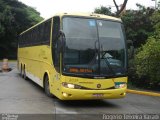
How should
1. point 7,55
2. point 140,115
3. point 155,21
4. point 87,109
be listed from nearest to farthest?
point 140,115
point 87,109
point 155,21
point 7,55

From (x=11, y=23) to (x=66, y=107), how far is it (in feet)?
158

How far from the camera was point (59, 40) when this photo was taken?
13.1 metres

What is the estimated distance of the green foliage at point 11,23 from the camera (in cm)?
5834

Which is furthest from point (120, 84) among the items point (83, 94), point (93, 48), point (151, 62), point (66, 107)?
point (151, 62)

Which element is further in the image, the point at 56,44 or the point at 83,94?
the point at 56,44

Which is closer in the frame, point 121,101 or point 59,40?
point 59,40

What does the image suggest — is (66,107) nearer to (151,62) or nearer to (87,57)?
(87,57)

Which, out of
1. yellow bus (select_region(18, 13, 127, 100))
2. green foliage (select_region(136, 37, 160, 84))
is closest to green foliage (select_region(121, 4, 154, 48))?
green foliage (select_region(136, 37, 160, 84))

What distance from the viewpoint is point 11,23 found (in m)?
59.7

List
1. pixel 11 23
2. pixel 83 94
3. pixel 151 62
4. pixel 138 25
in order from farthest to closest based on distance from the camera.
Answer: pixel 11 23, pixel 138 25, pixel 151 62, pixel 83 94

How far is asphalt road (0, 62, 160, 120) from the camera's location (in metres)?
11.5

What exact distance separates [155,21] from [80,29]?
28.8 feet

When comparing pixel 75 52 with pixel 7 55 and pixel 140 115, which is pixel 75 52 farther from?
pixel 7 55

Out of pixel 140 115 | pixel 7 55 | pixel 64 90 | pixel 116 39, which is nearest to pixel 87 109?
pixel 64 90
